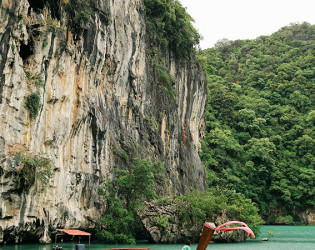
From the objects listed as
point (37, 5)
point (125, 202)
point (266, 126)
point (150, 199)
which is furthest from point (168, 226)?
point (266, 126)

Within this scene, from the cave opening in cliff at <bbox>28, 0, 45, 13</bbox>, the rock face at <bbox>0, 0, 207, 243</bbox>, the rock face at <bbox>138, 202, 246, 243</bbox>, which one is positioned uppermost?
the cave opening in cliff at <bbox>28, 0, 45, 13</bbox>

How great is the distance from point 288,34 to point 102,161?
215 ft

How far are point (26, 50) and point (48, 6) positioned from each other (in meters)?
2.76

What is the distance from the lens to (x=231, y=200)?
95.9ft

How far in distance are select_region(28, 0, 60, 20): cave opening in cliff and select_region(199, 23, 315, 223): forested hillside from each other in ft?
97.2

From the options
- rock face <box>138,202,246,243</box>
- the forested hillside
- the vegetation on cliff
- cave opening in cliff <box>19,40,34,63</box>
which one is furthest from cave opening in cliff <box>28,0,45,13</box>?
the forested hillside

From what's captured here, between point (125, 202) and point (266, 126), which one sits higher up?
point (266, 126)

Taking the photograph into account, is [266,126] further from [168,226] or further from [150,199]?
[168,226]

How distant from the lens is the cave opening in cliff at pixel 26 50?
19281 millimetres

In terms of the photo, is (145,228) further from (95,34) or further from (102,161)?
(95,34)

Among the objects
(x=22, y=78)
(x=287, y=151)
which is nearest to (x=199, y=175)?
(x=287, y=151)

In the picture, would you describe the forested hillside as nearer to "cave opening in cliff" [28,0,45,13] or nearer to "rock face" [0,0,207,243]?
"rock face" [0,0,207,243]

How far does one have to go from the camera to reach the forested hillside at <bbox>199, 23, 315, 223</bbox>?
52.6m

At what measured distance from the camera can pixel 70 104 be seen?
2200cm
